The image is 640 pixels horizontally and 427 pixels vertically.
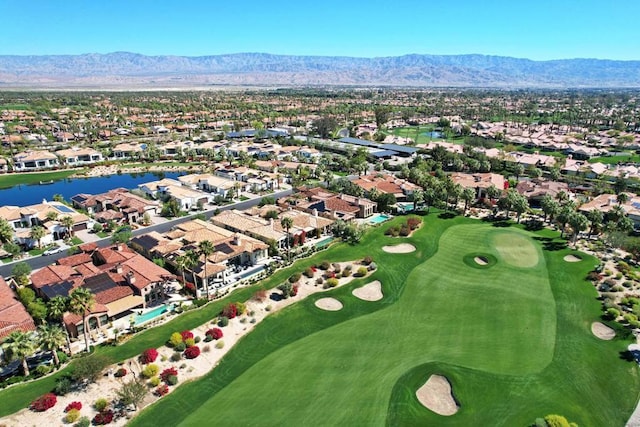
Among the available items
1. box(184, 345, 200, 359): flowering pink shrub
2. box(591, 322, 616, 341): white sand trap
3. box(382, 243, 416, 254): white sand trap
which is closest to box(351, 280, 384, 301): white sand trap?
box(382, 243, 416, 254): white sand trap

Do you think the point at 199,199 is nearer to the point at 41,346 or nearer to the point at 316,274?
the point at 316,274

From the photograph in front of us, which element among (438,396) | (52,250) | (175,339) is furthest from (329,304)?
(52,250)

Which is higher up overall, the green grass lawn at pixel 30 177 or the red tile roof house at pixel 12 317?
the red tile roof house at pixel 12 317

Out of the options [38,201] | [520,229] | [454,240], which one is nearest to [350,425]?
[454,240]

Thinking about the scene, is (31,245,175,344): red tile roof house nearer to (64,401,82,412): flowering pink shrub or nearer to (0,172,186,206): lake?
(64,401,82,412): flowering pink shrub

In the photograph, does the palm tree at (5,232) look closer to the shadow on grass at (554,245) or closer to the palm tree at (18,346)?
the palm tree at (18,346)

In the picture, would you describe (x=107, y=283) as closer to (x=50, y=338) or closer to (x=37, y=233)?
(x=50, y=338)

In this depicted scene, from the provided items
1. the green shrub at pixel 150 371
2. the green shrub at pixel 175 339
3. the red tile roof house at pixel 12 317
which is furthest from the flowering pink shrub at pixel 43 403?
the green shrub at pixel 175 339
